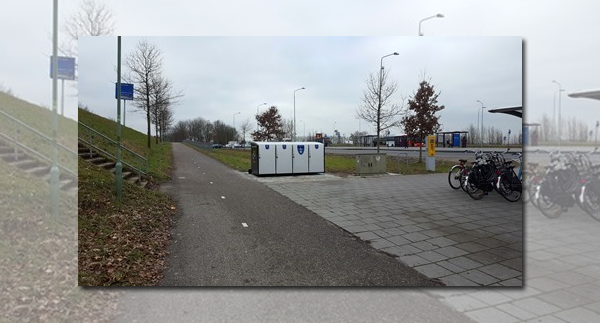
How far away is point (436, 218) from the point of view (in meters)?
6.28

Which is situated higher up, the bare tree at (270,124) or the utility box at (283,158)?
the bare tree at (270,124)

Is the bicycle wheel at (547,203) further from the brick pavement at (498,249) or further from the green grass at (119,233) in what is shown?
the green grass at (119,233)

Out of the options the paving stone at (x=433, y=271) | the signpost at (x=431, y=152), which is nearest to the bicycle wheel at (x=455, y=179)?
the signpost at (x=431, y=152)

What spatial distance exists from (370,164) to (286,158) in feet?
11.8

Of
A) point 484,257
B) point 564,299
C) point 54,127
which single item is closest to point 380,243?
point 484,257

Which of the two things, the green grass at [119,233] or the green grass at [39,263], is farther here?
the green grass at [119,233]

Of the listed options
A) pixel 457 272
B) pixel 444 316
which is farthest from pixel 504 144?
pixel 444 316

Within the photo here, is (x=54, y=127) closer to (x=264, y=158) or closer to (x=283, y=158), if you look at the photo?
(x=264, y=158)

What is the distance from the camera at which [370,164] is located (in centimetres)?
1463

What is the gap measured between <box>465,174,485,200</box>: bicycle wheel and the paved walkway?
0.18 metres

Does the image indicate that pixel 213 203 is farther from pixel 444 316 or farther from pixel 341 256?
pixel 444 316

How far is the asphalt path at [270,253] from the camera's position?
11.7ft

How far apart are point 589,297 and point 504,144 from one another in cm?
153

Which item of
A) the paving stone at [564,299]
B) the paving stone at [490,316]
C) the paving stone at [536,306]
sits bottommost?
the paving stone at [490,316]
